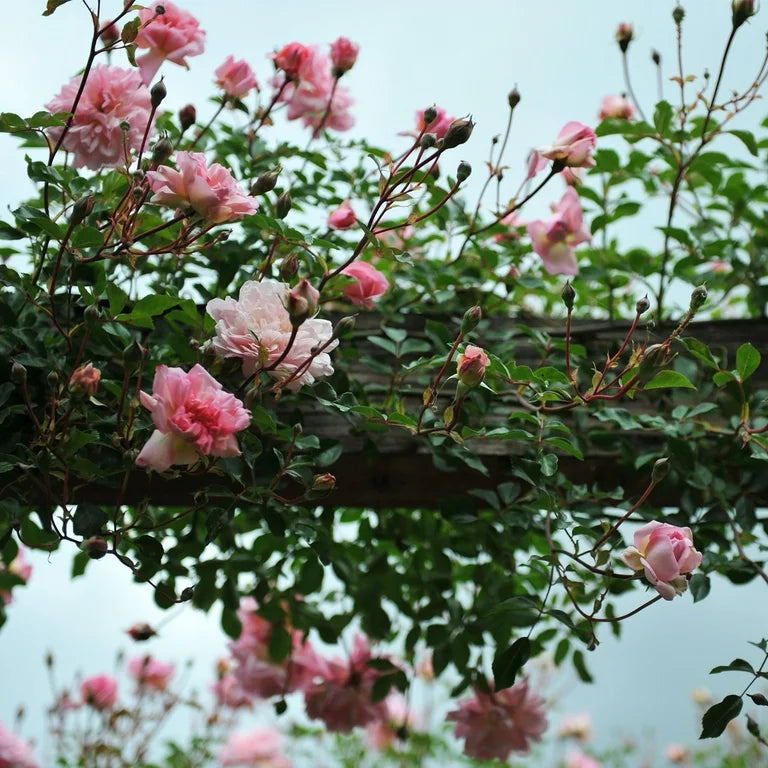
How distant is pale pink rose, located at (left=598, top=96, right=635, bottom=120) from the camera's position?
4.90 ft

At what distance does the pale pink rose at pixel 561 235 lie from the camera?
3.78ft

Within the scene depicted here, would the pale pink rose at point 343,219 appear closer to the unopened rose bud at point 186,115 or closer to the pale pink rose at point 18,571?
the unopened rose bud at point 186,115

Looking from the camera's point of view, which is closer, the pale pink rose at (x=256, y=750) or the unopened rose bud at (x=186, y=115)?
the unopened rose bud at (x=186, y=115)

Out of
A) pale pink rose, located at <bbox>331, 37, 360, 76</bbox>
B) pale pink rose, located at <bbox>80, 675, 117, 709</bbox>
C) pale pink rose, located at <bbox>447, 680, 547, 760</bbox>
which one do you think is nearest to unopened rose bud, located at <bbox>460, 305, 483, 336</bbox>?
pale pink rose, located at <bbox>331, 37, 360, 76</bbox>

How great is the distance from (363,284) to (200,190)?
0.79 feet

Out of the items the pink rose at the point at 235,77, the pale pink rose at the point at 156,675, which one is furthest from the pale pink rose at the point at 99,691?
the pink rose at the point at 235,77

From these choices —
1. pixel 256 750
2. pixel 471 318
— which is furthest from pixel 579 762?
pixel 471 318

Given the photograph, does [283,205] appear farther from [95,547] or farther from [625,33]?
[625,33]

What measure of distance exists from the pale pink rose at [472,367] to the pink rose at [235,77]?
1.76ft

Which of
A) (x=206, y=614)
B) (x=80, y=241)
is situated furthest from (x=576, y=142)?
(x=206, y=614)

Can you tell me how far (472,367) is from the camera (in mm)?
794

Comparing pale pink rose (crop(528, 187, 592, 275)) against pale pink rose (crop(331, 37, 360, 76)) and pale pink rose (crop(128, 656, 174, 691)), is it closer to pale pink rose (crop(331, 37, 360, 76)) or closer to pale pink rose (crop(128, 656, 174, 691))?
pale pink rose (crop(331, 37, 360, 76))

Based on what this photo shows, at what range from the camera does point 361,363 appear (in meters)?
1.15

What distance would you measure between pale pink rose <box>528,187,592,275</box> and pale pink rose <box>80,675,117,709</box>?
111cm
